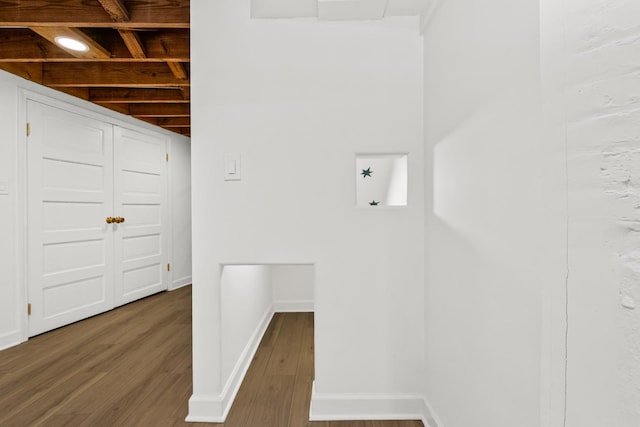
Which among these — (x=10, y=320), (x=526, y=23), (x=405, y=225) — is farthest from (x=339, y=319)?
(x=10, y=320)

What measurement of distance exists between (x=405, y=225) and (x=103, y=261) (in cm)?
337

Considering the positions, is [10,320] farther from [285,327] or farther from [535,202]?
[535,202]

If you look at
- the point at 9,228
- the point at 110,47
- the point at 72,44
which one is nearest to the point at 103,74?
the point at 110,47

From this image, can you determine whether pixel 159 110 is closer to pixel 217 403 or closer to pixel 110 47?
pixel 110 47

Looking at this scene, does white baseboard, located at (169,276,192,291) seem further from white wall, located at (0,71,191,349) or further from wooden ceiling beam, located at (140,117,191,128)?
wooden ceiling beam, located at (140,117,191,128)

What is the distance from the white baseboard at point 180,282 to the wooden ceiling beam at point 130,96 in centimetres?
244

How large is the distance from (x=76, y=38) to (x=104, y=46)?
283mm

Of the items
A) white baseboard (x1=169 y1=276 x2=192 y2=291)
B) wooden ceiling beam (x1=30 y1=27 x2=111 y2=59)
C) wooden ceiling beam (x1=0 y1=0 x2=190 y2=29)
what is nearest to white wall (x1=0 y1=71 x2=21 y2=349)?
wooden ceiling beam (x1=30 y1=27 x2=111 y2=59)

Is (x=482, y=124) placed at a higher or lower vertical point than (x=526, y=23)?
lower

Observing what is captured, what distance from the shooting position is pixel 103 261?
138 inches

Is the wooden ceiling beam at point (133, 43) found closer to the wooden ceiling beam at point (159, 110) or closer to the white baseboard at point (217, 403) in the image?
the wooden ceiling beam at point (159, 110)

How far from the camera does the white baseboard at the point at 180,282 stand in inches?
176

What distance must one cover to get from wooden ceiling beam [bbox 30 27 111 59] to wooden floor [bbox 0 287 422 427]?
2263mm

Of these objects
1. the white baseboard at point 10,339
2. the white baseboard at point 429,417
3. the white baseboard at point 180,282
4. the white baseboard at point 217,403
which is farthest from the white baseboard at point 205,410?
the white baseboard at point 180,282
